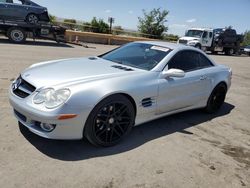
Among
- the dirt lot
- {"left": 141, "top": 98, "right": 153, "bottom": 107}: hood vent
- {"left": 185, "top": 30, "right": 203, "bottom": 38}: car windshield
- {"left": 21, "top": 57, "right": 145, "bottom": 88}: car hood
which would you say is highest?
{"left": 185, "top": 30, "right": 203, "bottom": 38}: car windshield

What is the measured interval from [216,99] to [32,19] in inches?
507

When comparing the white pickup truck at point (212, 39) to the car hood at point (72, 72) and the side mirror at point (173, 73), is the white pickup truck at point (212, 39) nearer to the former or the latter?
the side mirror at point (173, 73)

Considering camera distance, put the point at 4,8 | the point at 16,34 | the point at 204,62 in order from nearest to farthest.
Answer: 1. the point at 204,62
2. the point at 4,8
3. the point at 16,34

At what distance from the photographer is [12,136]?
13.0ft

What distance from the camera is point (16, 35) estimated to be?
15.7m

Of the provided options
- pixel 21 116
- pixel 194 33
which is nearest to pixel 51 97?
pixel 21 116

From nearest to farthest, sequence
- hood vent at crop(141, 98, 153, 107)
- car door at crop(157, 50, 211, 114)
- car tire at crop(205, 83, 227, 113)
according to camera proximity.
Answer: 1. hood vent at crop(141, 98, 153, 107)
2. car door at crop(157, 50, 211, 114)
3. car tire at crop(205, 83, 227, 113)

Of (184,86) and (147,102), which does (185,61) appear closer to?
(184,86)

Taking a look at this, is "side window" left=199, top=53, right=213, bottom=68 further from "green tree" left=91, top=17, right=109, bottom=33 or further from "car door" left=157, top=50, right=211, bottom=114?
"green tree" left=91, top=17, right=109, bottom=33

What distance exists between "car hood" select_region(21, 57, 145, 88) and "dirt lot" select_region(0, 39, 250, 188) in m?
0.81

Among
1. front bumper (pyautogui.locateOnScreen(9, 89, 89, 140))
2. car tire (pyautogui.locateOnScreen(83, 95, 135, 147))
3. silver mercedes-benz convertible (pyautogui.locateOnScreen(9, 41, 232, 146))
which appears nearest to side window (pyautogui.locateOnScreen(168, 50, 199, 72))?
silver mercedes-benz convertible (pyautogui.locateOnScreen(9, 41, 232, 146))

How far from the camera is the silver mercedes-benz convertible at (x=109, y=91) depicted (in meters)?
3.50

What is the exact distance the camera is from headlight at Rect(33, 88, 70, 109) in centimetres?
346

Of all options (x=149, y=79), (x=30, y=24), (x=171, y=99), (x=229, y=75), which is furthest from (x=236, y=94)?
(x=30, y=24)
